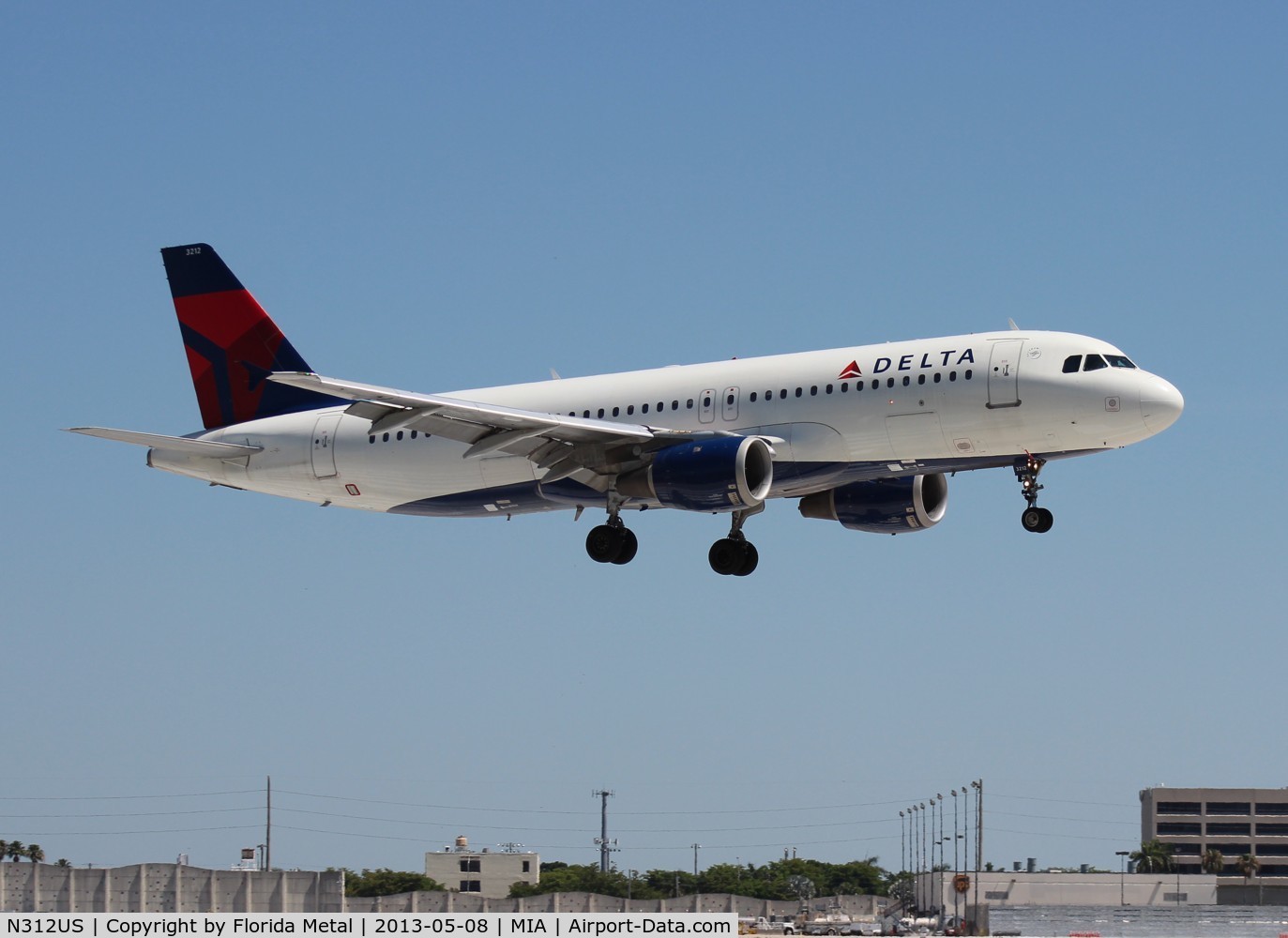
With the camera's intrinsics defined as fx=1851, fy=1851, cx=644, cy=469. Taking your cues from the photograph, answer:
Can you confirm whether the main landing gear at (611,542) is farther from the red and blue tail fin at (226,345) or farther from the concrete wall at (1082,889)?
the concrete wall at (1082,889)

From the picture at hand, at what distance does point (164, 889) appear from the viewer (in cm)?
6022

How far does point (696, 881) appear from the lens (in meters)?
130

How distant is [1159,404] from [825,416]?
849 centimetres

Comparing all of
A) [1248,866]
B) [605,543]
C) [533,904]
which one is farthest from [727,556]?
[1248,866]

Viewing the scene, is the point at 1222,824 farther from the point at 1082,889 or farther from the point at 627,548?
the point at 627,548

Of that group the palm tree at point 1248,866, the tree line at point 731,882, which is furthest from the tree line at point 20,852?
the palm tree at point 1248,866

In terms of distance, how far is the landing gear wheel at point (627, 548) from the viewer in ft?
180

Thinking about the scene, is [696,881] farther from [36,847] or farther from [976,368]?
[976,368]

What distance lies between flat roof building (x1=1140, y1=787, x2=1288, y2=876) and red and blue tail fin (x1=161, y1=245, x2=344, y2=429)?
147 meters

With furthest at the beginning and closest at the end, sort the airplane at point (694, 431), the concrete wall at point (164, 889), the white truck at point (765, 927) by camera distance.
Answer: the white truck at point (765, 927) → the concrete wall at point (164, 889) → the airplane at point (694, 431)

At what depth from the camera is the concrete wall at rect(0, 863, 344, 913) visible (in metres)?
58.6

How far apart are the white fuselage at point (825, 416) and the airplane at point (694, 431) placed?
2.1 inches

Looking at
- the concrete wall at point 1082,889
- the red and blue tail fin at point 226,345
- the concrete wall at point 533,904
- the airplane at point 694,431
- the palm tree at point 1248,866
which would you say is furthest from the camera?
the palm tree at point 1248,866

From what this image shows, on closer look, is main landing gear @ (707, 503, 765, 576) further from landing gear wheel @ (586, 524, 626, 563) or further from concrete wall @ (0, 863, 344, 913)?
concrete wall @ (0, 863, 344, 913)
